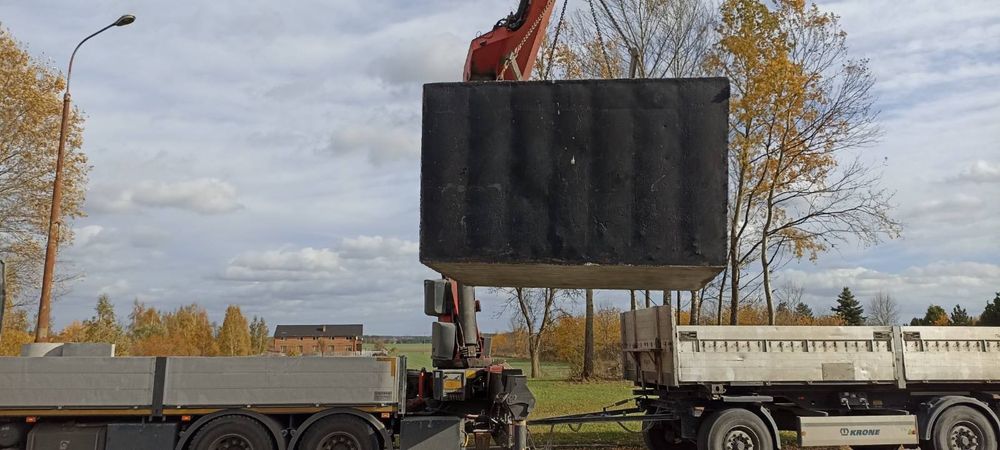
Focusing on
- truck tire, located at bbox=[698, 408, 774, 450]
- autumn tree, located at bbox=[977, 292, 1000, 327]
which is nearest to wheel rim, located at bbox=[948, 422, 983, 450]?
truck tire, located at bbox=[698, 408, 774, 450]

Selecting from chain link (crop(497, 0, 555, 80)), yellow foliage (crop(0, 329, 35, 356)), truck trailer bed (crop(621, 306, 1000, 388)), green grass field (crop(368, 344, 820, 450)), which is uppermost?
chain link (crop(497, 0, 555, 80))

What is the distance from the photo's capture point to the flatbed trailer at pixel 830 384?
11453 millimetres

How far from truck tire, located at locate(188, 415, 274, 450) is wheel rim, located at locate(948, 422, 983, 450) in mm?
10525

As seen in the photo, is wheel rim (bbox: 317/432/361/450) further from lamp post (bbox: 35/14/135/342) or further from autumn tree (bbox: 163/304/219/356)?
autumn tree (bbox: 163/304/219/356)

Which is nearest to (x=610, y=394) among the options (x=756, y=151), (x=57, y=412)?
(x=756, y=151)

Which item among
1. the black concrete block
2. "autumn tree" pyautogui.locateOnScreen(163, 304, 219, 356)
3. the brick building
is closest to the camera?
the black concrete block

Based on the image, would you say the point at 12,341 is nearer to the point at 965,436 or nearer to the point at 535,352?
the point at 535,352

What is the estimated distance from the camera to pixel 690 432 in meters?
11.8

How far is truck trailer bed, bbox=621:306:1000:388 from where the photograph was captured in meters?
11.4

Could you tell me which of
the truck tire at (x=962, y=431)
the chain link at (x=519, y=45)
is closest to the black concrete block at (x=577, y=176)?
the chain link at (x=519, y=45)

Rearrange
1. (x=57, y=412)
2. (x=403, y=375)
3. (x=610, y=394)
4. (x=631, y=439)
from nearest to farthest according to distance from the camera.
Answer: (x=57, y=412)
(x=403, y=375)
(x=631, y=439)
(x=610, y=394)

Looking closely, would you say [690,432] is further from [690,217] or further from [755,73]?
[755,73]

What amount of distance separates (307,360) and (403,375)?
1.42 metres

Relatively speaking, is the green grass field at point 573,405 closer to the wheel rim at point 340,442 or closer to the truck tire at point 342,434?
the truck tire at point 342,434
